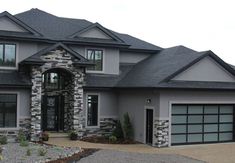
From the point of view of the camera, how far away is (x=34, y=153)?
57.3 ft

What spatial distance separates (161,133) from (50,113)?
7519 millimetres

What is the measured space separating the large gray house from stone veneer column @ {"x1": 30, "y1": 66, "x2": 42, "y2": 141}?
0.18 ft

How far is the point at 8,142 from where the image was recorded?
21688mm

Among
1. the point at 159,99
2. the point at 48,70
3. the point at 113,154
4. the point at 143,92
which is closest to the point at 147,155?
the point at 113,154

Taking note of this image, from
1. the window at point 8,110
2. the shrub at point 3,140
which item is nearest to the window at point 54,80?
the window at point 8,110

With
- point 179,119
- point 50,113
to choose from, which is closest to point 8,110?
point 50,113

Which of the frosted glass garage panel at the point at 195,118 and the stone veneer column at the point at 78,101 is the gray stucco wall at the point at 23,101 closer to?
the stone veneer column at the point at 78,101

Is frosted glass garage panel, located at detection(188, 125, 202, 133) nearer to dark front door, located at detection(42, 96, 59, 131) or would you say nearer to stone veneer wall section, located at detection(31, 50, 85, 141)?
stone veneer wall section, located at detection(31, 50, 85, 141)

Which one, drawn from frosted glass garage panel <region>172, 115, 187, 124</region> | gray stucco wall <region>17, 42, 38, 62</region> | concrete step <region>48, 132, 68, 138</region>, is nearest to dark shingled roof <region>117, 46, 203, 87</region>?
frosted glass garage panel <region>172, 115, 187, 124</region>

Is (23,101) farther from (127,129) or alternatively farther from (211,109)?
(211,109)

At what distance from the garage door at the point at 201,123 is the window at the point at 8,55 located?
9.72m

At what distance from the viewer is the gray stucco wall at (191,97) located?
21234 millimetres

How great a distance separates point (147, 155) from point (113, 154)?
1.56 metres

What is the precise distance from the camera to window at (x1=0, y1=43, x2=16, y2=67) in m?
23.0
